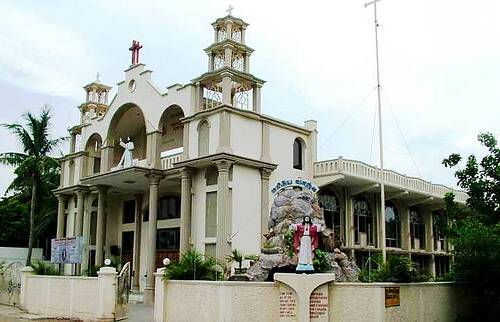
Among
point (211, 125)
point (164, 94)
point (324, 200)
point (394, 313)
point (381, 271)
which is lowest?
point (394, 313)

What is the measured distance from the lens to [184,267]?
58.2 feet

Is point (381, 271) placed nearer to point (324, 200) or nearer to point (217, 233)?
point (217, 233)

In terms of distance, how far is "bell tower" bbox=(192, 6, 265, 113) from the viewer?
26656 millimetres

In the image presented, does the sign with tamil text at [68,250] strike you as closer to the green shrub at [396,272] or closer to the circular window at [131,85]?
the circular window at [131,85]

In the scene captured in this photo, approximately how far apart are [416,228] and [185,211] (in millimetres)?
17563

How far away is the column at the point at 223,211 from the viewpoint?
24.6 meters

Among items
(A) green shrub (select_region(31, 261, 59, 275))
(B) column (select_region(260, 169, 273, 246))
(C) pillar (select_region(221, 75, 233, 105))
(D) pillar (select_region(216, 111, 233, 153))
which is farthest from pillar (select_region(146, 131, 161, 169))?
(A) green shrub (select_region(31, 261, 59, 275))

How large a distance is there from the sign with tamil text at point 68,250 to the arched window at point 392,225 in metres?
18.8

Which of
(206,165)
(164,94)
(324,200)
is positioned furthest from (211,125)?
(324,200)

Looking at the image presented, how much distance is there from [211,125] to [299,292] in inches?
468

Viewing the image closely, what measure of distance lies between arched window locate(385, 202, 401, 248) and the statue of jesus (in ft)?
63.0

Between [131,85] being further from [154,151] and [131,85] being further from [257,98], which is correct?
[257,98]

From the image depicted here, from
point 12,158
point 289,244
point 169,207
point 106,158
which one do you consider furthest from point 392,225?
point 12,158

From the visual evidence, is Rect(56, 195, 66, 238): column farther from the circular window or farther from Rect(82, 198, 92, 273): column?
the circular window
